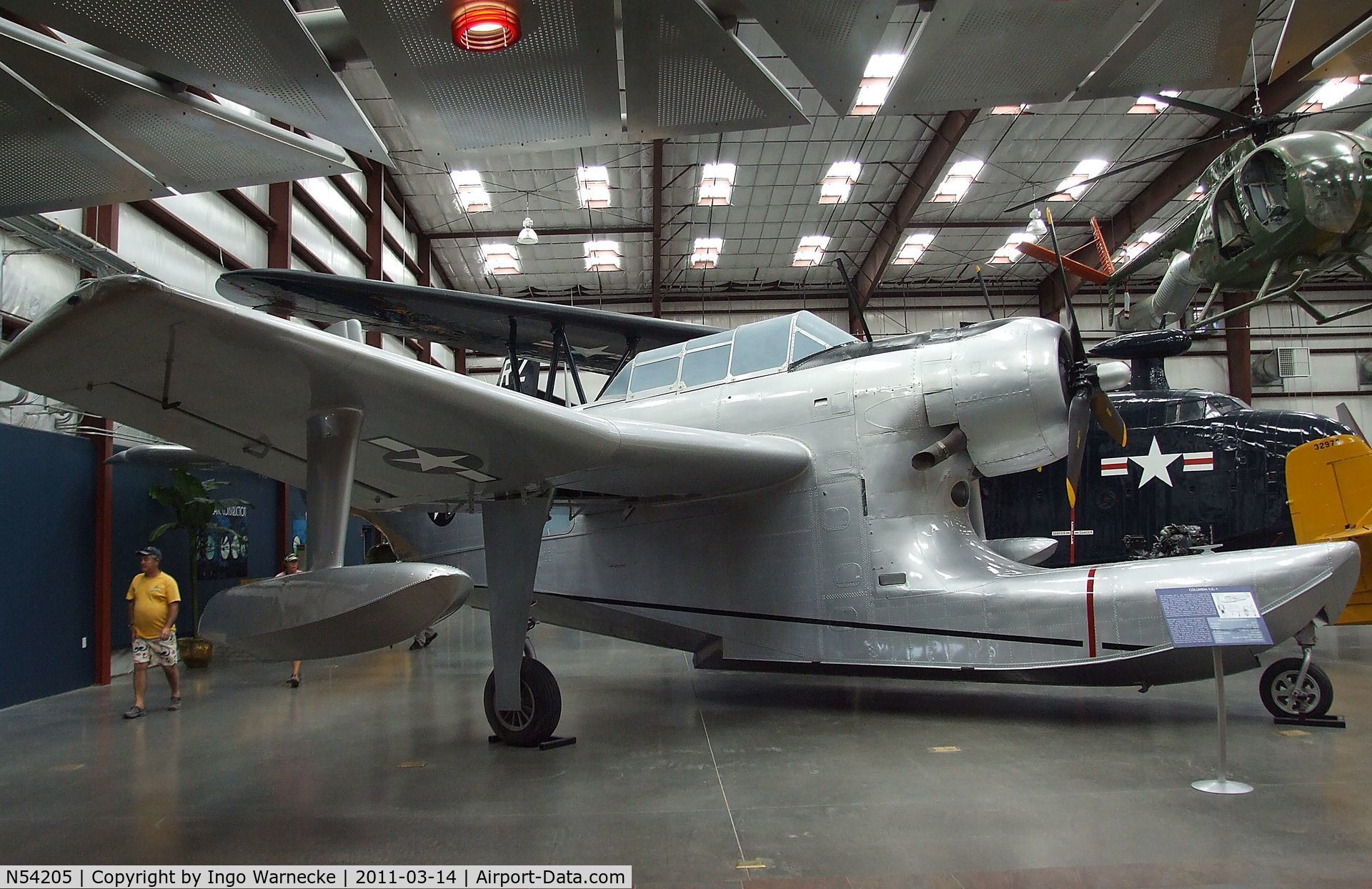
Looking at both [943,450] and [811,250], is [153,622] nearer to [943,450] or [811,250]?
[943,450]

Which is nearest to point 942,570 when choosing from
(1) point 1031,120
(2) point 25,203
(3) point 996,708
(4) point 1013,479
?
(3) point 996,708

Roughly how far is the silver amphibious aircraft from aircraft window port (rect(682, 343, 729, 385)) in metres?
0.04

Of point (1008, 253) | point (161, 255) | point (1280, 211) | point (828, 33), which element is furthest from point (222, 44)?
point (1008, 253)

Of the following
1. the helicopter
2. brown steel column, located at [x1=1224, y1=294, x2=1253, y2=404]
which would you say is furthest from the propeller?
brown steel column, located at [x1=1224, y1=294, x2=1253, y2=404]

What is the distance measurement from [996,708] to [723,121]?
5.44m

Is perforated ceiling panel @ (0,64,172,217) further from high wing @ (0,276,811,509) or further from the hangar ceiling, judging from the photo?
high wing @ (0,276,811,509)

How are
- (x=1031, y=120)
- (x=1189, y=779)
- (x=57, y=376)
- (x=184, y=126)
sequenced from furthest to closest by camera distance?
(x=1031, y=120), (x=1189, y=779), (x=57, y=376), (x=184, y=126)

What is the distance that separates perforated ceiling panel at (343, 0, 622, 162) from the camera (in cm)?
277

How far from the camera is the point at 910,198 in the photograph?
65.9 feet

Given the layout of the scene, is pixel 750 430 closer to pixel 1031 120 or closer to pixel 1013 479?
pixel 1013 479

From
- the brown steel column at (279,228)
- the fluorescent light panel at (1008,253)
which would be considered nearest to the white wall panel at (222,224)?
the brown steel column at (279,228)

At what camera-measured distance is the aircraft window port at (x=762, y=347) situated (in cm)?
741

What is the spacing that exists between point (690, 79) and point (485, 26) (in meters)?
0.83

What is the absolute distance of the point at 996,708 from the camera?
21.6ft
